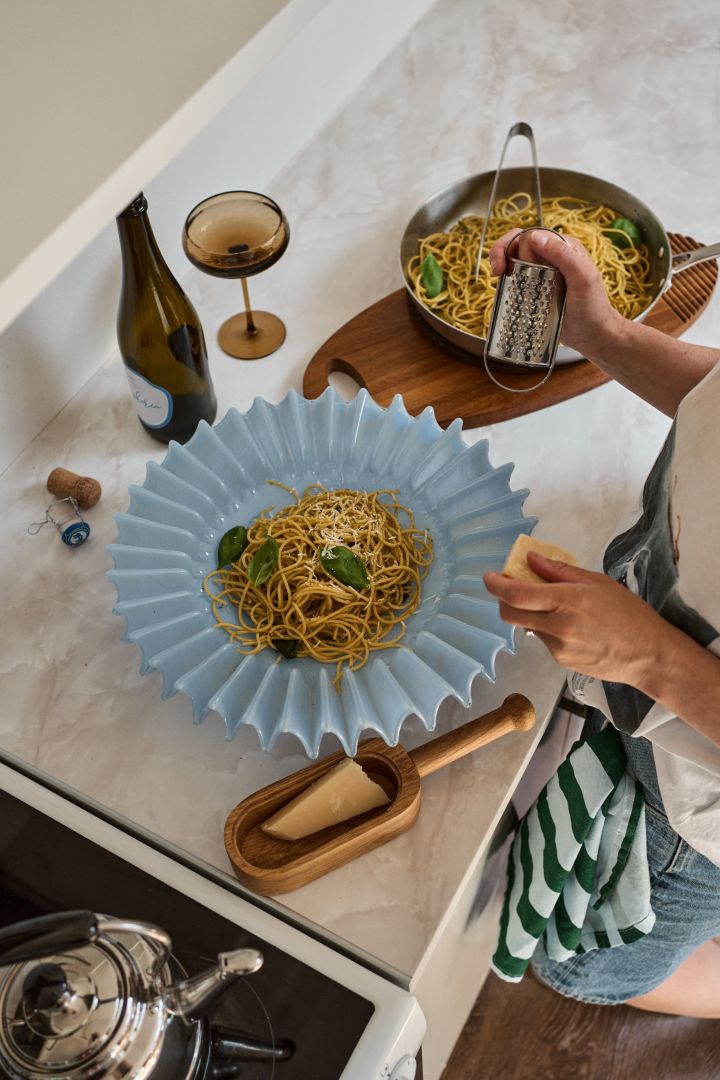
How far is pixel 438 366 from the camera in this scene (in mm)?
1340

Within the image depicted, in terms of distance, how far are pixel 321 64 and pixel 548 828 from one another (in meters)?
1.27

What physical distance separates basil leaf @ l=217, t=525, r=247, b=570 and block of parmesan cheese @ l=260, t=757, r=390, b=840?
0.27 meters

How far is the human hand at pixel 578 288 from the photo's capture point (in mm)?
1071

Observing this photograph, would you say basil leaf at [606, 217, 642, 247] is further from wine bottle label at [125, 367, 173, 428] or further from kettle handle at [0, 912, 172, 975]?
kettle handle at [0, 912, 172, 975]

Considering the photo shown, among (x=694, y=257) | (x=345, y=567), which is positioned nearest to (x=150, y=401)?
(x=345, y=567)

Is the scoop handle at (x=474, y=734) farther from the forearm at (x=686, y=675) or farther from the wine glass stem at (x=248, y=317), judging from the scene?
the wine glass stem at (x=248, y=317)

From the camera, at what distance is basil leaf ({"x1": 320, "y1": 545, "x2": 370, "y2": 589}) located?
1.04 meters

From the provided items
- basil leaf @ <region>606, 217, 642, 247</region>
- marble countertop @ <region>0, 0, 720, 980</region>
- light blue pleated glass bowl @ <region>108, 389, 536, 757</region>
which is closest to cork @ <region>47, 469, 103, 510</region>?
marble countertop @ <region>0, 0, 720, 980</region>

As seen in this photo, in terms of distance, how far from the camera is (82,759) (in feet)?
3.36

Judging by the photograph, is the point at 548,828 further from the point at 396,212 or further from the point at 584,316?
the point at 396,212

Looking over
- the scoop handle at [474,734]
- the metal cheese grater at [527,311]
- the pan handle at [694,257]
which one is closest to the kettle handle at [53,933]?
the scoop handle at [474,734]

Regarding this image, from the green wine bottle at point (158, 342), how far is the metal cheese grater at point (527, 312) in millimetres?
372

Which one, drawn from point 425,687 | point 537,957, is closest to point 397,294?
point 425,687

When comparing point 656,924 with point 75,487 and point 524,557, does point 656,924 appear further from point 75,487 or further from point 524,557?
point 75,487
